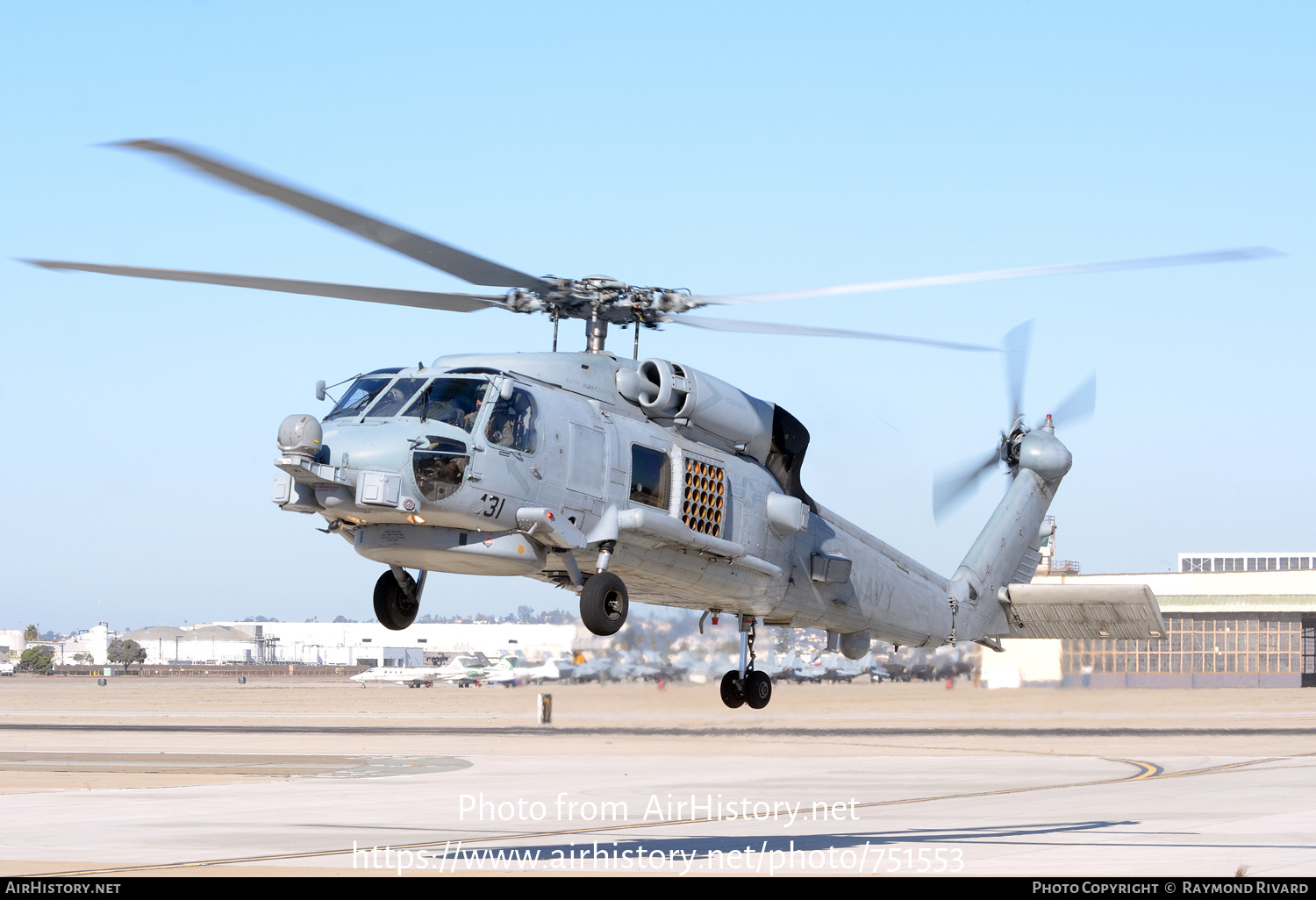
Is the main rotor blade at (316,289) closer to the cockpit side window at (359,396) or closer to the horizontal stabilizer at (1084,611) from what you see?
the cockpit side window at (359,396)

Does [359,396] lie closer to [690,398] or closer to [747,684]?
[690,398]

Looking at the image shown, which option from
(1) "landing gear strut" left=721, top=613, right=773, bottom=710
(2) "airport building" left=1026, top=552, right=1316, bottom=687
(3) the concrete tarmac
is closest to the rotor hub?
(1) "landing gear strut" left=721, top=613, right=773, bottom=710

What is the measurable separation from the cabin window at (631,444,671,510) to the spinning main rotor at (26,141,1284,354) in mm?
1483

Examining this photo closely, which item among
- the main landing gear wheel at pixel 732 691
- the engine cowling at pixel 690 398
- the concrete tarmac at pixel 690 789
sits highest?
the engine cowling at pixel 690 398

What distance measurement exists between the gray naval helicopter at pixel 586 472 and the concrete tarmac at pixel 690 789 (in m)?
3.61

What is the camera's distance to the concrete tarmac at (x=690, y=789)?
57.2ft

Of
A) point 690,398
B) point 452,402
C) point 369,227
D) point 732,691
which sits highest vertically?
point 369,227

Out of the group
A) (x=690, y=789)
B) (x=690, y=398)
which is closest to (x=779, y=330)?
(x=690, y=398)

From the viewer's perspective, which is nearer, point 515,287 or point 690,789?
point 515,287

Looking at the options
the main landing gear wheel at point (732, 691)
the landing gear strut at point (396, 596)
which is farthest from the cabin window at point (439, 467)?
the main landing gear wheel at point (732, 691)

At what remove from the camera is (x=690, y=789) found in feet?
99.2

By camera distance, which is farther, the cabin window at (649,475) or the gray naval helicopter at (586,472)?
the cabin window at (649,475)

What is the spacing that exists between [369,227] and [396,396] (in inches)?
109

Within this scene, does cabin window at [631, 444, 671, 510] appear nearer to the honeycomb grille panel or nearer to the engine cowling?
the honeycomb grille panel
